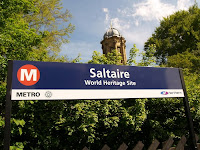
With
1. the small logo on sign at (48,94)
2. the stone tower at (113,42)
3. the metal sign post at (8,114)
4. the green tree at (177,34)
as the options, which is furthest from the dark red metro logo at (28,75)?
the stone tower at (113,42)

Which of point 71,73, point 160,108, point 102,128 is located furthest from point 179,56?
point 71,73

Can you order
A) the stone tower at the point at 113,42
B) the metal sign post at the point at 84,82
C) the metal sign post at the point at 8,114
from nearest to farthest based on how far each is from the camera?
the metal sign post at the point at 8,114
the metal sign post at the point at 84,82
the stone tower at the point at 113,42

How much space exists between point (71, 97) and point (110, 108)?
1898mm

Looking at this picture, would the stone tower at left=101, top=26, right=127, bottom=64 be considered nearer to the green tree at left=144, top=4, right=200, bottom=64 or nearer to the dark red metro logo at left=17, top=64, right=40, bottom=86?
the green tree at left=144, top=4, right=200, bottom=64

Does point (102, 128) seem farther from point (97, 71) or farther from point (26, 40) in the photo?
point (26, 40)

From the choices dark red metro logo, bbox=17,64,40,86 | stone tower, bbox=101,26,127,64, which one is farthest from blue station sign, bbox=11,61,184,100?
stone tower, bbox=101,26,127,64

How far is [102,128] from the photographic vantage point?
4582mm

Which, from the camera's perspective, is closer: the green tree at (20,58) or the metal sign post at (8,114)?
the metal sign post at (8,114)

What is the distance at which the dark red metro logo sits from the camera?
2.58 meters

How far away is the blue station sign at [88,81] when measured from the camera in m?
2.61

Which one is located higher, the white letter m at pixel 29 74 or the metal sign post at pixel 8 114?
the white letter m at pixel 29 74

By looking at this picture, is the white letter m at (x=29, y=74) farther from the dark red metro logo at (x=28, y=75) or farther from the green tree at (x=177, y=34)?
the green tree at (x=177, y=34)

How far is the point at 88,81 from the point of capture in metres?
3.01

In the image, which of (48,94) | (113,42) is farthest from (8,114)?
(113,42)
